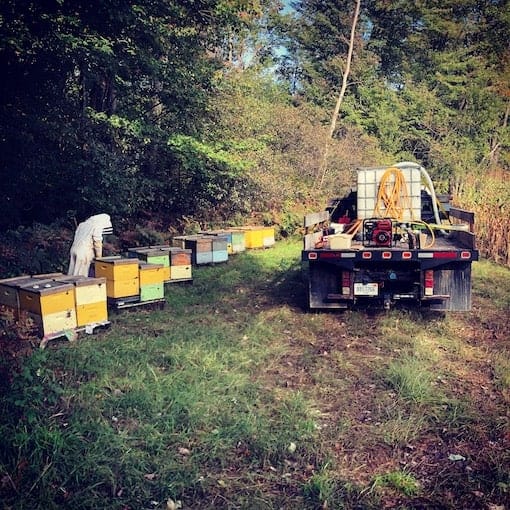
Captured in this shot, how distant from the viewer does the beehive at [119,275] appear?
779 cm

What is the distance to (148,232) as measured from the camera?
46.8 ft

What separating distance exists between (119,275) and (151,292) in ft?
2.26

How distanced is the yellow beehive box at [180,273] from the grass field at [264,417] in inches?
86.5

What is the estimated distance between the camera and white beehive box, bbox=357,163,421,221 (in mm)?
8688

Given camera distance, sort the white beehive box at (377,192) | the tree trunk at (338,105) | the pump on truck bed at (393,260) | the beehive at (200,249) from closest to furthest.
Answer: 1. the pump on truck bed at (393,260)
2. the white beehive box at (377,192)
3. the beehive at (200,249)
4. the tree trunk at (338,105)

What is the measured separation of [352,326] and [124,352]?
128 inches

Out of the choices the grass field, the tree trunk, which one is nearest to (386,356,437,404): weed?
the grass field

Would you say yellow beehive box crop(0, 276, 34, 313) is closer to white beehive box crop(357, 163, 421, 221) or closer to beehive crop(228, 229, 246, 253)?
white beehive box crop(357, 163, 421, 221)

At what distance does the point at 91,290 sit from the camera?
6918 mm

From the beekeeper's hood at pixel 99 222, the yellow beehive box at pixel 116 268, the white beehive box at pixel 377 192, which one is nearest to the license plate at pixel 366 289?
the white beehive box at pixel 377 192

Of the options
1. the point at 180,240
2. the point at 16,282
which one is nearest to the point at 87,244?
the point at 16,282

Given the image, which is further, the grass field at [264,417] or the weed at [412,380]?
the weed at [412,380]

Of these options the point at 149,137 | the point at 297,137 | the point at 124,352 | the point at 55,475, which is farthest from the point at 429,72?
the point at 55,475

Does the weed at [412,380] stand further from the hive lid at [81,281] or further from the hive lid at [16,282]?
the hive lid at [16,282]
